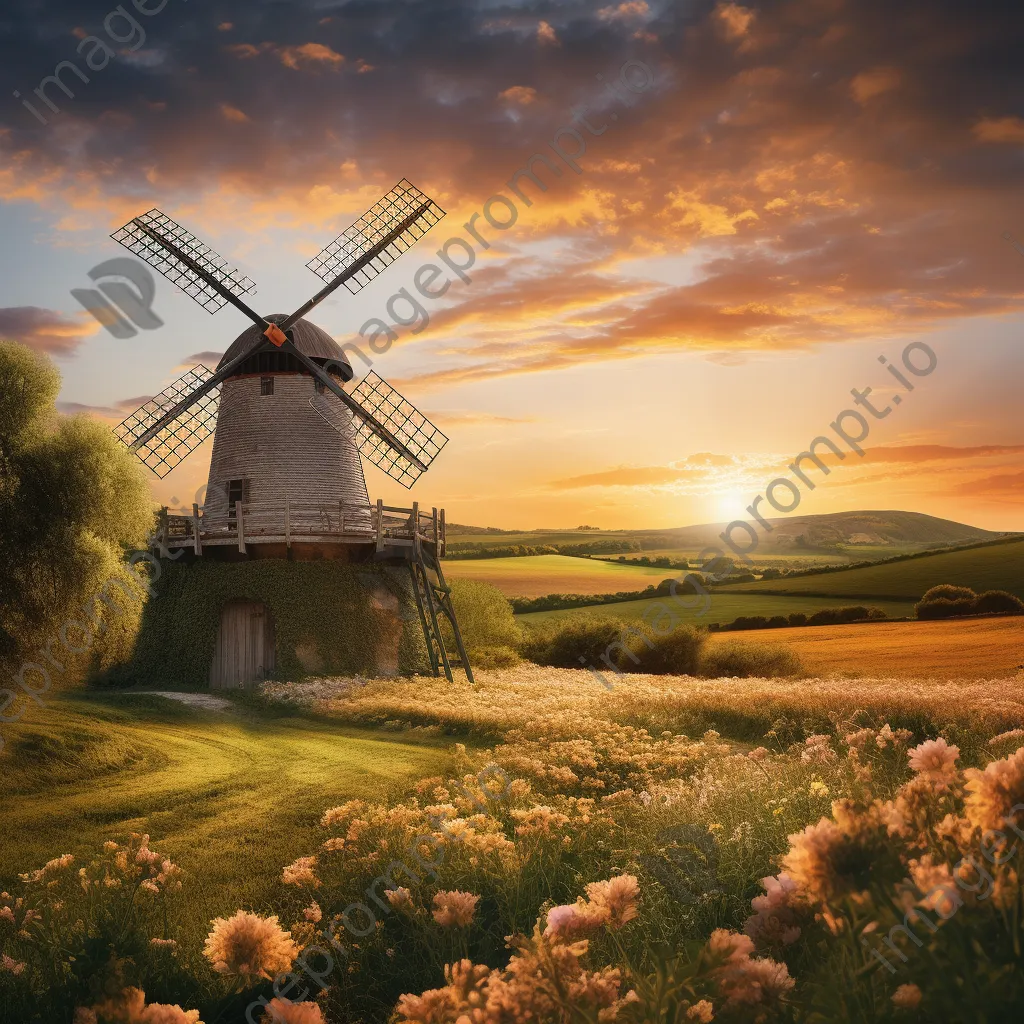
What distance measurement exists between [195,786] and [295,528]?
14.7 m

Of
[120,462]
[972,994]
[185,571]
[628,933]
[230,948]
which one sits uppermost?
[120,462]

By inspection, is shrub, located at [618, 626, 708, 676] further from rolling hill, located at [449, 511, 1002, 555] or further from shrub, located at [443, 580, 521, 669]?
rolling hill, located at [449, 511, 1002, 555]

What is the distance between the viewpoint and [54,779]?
43.5 feet

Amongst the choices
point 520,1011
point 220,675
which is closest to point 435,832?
point 520,1011

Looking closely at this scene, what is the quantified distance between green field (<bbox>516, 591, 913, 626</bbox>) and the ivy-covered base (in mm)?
14210

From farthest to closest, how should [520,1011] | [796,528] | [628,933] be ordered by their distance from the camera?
[796,528] → [628,933] → [520,1011]

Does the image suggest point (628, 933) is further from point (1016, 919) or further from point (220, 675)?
point (220, 675)

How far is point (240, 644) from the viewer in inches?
1086

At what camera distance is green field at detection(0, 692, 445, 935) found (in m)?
9.30

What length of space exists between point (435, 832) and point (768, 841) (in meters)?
2.71

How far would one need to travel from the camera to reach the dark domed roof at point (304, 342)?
97.3 feet

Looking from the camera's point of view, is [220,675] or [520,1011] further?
[220,675]

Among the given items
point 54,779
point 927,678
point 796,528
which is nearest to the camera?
point 54,779

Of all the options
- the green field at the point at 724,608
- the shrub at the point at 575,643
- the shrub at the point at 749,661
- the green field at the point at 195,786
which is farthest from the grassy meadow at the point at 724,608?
the green field at the point at 195,786
